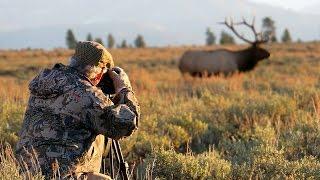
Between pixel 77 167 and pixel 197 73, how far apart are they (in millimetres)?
14274

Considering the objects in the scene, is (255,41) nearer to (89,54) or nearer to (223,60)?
(223,60)

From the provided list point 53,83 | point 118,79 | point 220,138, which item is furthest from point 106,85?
point 220,138

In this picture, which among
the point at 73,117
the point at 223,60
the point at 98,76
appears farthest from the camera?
the point at 223,60

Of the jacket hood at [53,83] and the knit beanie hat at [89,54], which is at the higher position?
the knit beanie hat at [89,54]

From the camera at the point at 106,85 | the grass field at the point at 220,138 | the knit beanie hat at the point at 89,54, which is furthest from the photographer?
the grass field at the point at 220,138

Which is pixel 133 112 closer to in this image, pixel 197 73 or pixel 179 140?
pixel 179 140

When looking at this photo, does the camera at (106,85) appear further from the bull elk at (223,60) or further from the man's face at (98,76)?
the bull elk at (223,60)

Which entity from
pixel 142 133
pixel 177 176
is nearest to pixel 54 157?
pixel 177 176

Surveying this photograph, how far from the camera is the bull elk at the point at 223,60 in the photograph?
A: 59.0 feet

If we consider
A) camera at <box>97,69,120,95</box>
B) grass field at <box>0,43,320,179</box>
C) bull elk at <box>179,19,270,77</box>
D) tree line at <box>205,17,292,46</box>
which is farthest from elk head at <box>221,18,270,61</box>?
tree line at <box>205,17,292,46</box>

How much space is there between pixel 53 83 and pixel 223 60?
14.4 meters

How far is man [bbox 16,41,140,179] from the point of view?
12.8 ft

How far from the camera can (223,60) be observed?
1809cm

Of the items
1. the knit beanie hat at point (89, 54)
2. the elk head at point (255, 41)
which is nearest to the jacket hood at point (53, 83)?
the knit beanie hat at point (89, 54)
